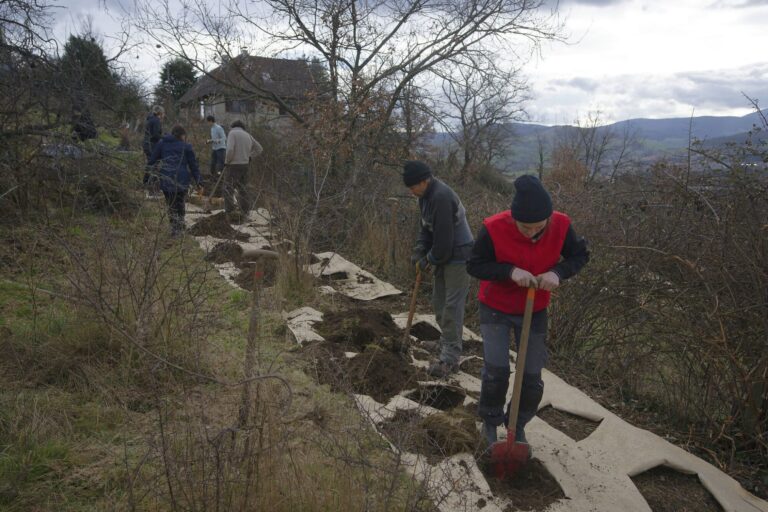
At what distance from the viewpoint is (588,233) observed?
5.36m

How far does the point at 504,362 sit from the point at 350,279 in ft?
14.6

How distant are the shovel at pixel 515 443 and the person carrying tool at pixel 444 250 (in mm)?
1202

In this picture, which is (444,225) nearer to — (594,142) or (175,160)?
(175,160)

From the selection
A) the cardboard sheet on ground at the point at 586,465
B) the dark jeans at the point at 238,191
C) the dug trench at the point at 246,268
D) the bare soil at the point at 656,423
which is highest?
the dark jeans at the point at 238,191

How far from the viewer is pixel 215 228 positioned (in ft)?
29.3

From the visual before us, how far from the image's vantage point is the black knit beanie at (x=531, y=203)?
2.88 m

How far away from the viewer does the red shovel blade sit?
310cm

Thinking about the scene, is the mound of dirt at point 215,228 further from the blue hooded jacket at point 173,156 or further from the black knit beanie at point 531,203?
the black knit beanie at point 531,203

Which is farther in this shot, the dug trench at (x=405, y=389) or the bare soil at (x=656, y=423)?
the bare soil at (x=656, y=423)

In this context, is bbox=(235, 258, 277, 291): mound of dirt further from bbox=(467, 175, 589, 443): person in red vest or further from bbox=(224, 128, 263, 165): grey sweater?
bbox=(467, 175, 589, 443): person in red vest

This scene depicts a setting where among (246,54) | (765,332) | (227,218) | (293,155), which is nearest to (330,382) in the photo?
(765,332)

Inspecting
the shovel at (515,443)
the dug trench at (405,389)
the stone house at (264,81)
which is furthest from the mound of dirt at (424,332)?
the stone house at (264,81)

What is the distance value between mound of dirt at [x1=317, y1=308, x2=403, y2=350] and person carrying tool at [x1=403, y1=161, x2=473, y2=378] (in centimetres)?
53

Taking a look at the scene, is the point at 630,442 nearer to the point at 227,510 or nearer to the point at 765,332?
the point at 765,332
